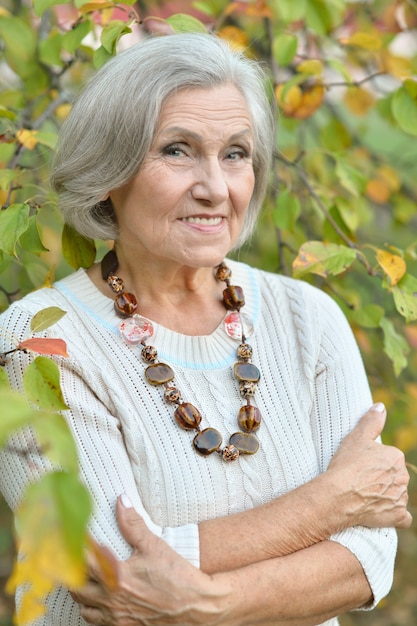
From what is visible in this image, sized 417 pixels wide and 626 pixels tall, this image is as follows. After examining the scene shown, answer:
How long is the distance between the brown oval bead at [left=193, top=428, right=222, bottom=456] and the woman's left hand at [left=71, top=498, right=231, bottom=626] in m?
0.27

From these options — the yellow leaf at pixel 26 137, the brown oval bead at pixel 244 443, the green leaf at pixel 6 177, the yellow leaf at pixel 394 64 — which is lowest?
the brown oval bead at pixel 244 443

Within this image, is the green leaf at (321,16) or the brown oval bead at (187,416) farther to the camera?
the green leaf at (321,16)

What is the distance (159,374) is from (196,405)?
→ 0.11m

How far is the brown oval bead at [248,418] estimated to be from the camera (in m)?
1.87

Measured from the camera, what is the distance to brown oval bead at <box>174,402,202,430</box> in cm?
182

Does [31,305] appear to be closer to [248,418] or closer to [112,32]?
[248,418]

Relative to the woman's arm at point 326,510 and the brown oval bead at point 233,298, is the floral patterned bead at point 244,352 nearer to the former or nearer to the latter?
the brown oval bead at point 233,298

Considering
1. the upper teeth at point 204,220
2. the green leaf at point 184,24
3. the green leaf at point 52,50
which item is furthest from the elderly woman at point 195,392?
the green leaf at point 52,50

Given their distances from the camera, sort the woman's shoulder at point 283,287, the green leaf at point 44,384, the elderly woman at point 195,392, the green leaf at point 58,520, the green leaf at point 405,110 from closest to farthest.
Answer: the green leaf at point 58,520, the green leaf at point 44,384, the elderly woman at point 195,392, the woman's shoulder at point 283,287, the green leaf at point 405,110

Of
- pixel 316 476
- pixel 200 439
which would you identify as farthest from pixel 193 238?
pixel 316 476

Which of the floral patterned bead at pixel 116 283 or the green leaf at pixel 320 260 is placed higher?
the floral patterned bead at pixel 116 283

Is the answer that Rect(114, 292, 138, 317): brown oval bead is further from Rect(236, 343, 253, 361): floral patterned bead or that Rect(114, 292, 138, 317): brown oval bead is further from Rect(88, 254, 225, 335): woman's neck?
Rect(236, 343, 253, 361): floral patterned bead

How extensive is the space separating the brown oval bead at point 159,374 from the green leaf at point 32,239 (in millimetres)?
359

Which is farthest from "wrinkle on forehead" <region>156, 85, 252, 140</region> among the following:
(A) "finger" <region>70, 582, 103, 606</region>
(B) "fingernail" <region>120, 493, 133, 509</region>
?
(A) "finger" <region>70, 582, 103, 606</region>
